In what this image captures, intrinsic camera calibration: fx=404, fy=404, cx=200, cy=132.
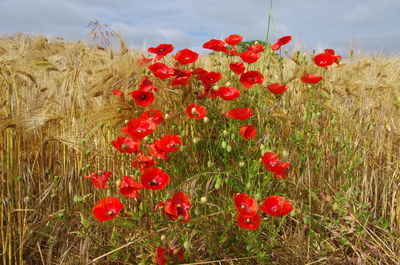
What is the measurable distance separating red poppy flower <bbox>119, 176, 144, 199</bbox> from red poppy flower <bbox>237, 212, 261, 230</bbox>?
0.37 metres

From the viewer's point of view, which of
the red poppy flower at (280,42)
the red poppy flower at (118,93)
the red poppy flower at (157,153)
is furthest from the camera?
the red poppy flower at (280,42)

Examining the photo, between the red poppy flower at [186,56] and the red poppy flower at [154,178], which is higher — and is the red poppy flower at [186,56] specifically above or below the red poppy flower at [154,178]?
above

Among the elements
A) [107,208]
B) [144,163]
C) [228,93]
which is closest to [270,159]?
[228,93]

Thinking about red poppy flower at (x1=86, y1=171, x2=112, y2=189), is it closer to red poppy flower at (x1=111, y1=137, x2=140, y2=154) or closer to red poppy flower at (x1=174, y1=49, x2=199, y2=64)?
red poppy flower at (x1=111, y1=137, x2=140, y2=154)

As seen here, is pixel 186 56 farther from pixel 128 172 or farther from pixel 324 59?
pixel 324 59

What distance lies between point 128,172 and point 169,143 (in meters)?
0.50

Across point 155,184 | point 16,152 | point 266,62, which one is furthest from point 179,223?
point 266,62

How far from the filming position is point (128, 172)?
196cm

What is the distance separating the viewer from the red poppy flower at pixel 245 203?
54.2 inches

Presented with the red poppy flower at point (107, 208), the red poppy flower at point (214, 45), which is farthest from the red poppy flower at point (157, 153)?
the red poppy flower at point (214, 45)

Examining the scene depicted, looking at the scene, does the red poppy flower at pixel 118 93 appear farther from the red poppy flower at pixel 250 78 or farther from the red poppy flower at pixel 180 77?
the red poppy flower at pixel 250 78

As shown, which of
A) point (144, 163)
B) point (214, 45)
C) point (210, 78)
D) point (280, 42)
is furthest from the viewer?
point (280, 42)

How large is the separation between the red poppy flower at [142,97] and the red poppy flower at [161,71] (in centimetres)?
9

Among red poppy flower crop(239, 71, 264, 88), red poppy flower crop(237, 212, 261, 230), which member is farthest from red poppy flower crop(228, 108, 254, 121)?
red poppy flower crop(237, 212, 261, 230)
